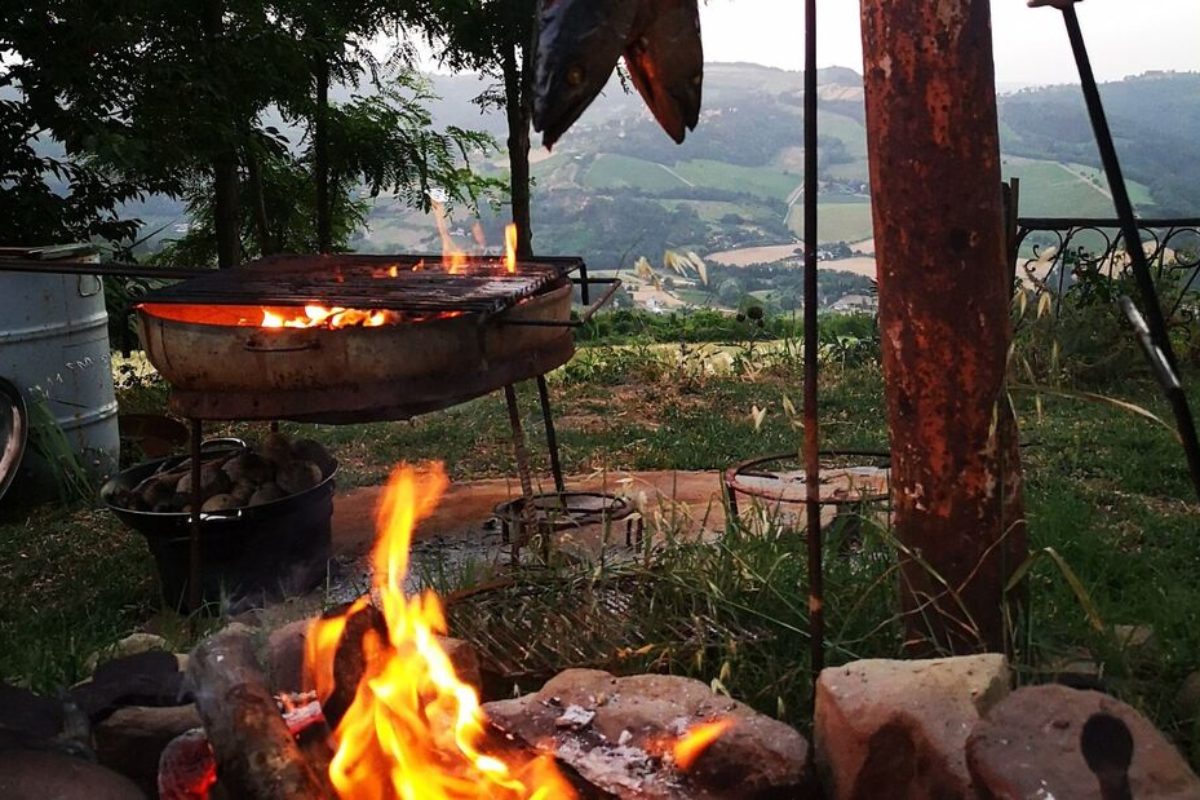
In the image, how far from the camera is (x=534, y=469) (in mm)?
6785

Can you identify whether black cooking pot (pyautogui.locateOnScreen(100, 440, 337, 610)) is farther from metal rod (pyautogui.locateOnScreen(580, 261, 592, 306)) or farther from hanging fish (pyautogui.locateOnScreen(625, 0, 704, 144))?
hanging fish (pyautogui.locateOnScreen(625, 0, 704, 144))

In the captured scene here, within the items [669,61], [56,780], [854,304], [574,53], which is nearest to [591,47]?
[574,53]

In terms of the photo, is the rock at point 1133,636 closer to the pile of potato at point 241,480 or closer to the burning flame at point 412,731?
the burning flame at point 412,731

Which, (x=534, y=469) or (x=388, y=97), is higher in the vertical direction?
(x=388, y=97)

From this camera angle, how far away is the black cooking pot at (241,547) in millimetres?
4375

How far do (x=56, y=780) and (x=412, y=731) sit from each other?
2.29ft

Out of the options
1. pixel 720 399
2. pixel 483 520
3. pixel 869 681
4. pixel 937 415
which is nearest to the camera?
pixel 869 681

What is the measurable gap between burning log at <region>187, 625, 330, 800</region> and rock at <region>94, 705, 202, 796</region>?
356 mm

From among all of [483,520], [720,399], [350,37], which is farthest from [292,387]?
[350,37]

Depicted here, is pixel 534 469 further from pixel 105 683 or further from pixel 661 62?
pixel 661 62

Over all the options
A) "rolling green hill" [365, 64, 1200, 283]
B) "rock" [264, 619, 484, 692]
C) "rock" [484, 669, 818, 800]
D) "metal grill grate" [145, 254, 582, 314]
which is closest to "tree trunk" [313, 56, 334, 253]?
"rolling green hill" [365, 64, 1200, 283]

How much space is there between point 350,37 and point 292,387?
10.6m

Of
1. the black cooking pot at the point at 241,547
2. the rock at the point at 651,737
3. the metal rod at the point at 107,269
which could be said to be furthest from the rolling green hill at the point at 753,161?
the rock at the point at 651,737

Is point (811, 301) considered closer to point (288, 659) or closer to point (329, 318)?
point (288, 659)
